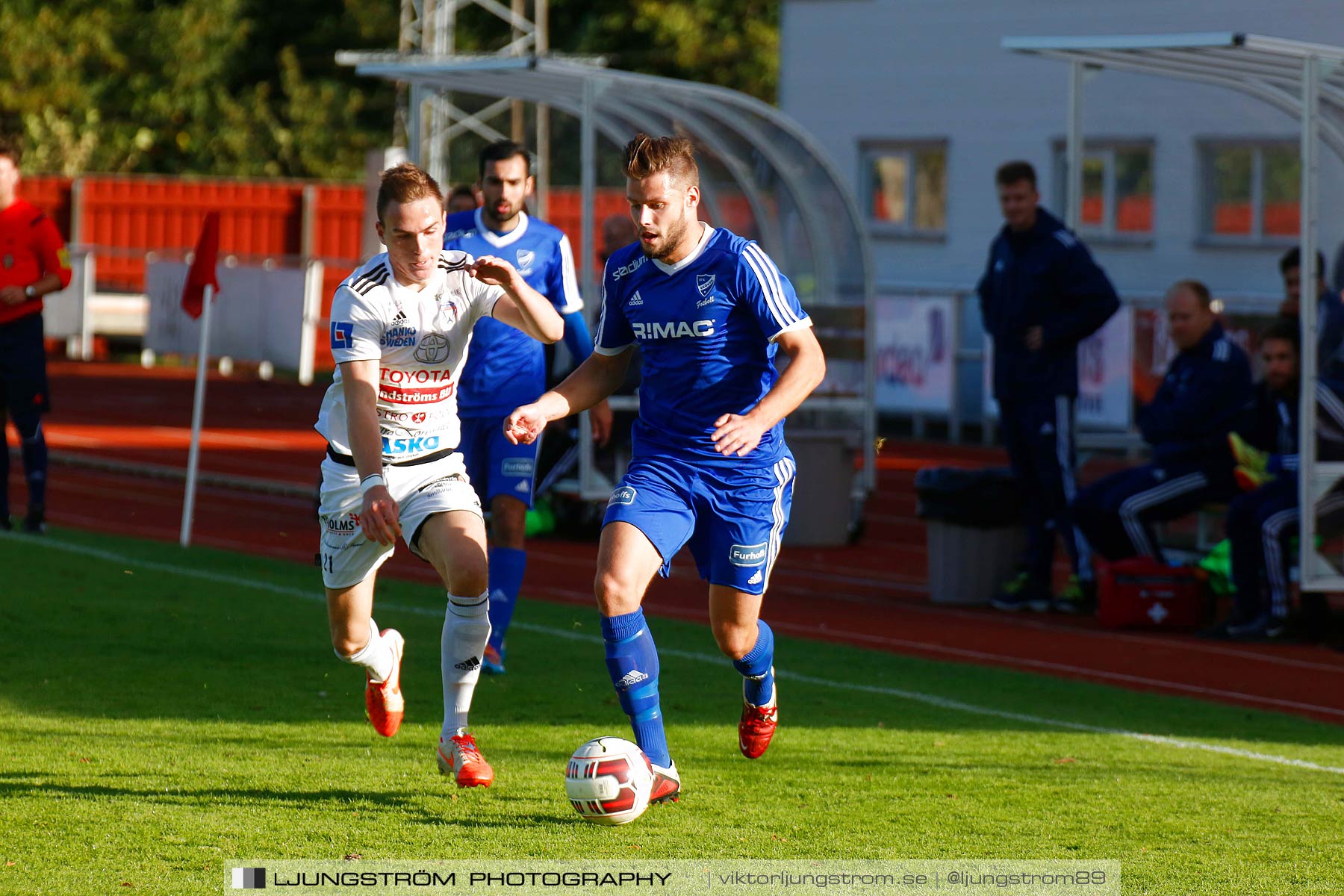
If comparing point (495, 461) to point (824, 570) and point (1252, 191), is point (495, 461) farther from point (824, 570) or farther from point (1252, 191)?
point (1252, 191)

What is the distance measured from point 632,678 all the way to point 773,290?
1288 mm

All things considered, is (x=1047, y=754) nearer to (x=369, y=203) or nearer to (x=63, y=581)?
(x=63, y=581)

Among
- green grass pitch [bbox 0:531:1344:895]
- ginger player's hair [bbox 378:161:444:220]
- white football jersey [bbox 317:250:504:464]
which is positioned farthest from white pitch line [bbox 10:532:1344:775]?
ginger player's hair [bbox 378:161:444:220]

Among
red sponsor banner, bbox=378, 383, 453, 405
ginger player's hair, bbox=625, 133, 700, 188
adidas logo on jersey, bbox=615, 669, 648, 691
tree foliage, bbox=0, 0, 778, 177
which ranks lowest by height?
adidas logo on jersey, bbox=615, 669, 648, 691

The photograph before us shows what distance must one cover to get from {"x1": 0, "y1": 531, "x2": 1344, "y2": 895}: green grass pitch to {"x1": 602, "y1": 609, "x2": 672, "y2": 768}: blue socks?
0.71 ft

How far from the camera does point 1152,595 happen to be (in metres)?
10.3

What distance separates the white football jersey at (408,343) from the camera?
5867mm

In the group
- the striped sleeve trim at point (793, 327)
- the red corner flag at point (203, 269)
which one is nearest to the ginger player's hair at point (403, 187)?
the striped sleeve trim at point (793, 327)

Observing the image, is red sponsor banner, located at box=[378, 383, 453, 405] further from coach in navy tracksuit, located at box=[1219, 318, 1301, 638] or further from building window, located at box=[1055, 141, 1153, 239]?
building window, located at box=[1055, 141, 1153, 239]

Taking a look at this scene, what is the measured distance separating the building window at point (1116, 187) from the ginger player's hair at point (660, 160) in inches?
641

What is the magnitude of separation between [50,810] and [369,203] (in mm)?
25523

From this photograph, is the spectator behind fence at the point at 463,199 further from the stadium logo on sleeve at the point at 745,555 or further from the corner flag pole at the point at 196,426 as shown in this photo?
the stadium logo on sleeve at the point at 745,555

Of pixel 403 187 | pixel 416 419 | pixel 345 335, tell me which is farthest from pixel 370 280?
pixel 416 419

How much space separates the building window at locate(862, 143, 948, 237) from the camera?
76.1 feet
